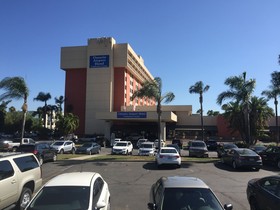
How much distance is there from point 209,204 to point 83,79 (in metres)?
77.7

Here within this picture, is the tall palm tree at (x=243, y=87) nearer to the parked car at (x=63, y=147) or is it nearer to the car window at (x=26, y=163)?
the parked car at (x=63, y=147)

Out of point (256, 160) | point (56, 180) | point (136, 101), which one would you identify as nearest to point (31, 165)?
point (56, 180)

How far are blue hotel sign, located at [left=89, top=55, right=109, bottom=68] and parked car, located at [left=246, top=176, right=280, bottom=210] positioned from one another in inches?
2828

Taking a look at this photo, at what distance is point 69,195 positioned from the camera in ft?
22.5

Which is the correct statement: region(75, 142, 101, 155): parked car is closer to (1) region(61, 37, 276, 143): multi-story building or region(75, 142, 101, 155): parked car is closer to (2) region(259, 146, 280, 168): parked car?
(2) region(259, 146, 280, 168): parked car

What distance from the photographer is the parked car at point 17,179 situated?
9227 mm

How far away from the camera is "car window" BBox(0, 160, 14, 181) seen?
368 inches

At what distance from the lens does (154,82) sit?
34.5 meters

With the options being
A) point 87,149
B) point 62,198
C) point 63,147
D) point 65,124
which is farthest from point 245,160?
point 65,124

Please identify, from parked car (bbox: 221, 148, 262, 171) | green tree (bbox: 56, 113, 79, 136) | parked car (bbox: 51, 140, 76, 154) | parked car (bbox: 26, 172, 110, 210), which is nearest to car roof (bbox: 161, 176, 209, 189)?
→ parked car (bbox: 26, 172, 110, 210)

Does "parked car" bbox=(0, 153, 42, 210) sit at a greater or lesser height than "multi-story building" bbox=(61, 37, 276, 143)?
lesser

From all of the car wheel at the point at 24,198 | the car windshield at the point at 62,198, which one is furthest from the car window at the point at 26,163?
the car windshield at the point at 62,198

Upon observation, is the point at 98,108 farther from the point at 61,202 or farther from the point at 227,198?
the point at 61,202

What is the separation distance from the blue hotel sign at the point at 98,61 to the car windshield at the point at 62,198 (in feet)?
242
